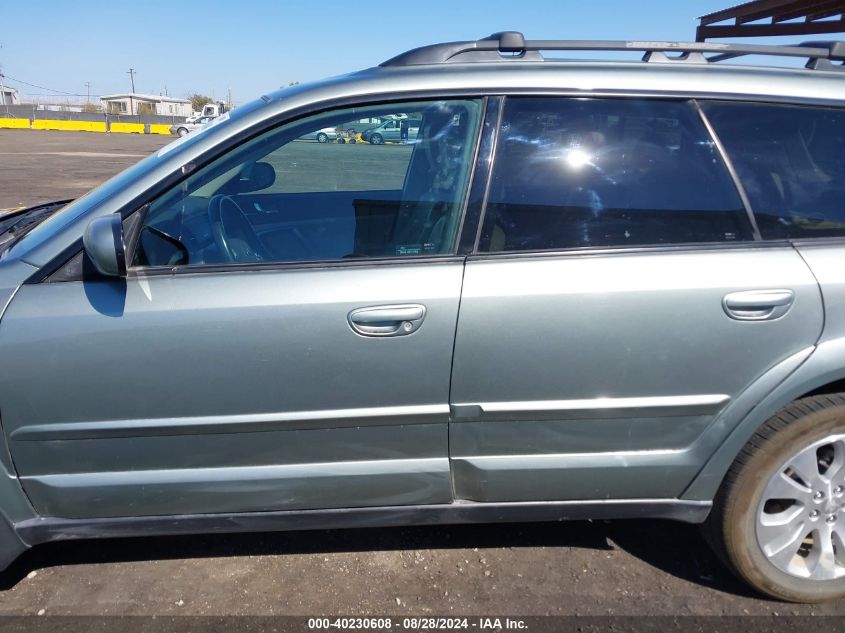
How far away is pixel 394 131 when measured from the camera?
7.97ft

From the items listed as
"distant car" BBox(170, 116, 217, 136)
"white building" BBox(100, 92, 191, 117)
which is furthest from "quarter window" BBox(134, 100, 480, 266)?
"white building" BBox(100, 92, 191, 117)

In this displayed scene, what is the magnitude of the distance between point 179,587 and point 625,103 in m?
2.37

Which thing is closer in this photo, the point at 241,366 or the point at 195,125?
the point at 241,366

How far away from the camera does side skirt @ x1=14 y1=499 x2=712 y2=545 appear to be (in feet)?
7.22

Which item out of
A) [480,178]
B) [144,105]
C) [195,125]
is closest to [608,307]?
[480,178]

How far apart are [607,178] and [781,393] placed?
90cm

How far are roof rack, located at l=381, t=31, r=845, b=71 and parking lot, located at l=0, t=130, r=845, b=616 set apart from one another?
44 cm

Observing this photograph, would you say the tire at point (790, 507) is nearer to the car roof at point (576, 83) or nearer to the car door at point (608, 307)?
the car door at point (608, 307)

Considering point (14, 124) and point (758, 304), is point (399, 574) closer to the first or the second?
point (758, 304)

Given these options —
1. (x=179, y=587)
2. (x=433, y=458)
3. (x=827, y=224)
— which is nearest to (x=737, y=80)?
(x=827, y=224)

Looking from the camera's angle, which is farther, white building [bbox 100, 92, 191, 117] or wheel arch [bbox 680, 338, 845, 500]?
white building [bbox 100, 92, 191, 117]

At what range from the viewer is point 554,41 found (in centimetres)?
235

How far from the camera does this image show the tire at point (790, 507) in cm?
219

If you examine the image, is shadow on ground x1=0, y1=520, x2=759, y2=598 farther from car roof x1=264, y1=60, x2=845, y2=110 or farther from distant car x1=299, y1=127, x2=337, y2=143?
car roof x1=264, y1=60, x2=845, y2=110
